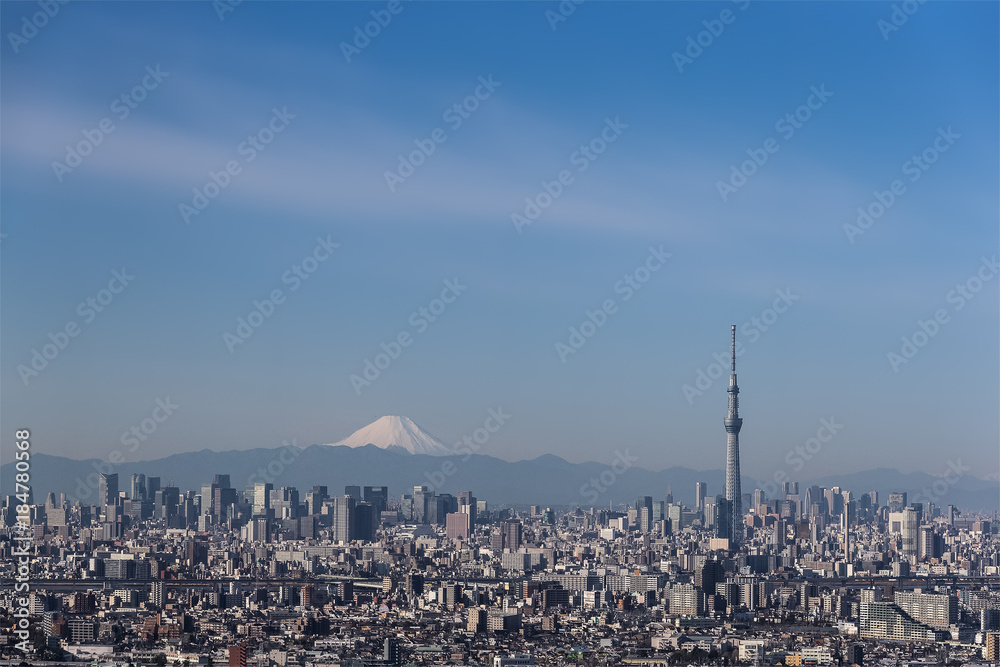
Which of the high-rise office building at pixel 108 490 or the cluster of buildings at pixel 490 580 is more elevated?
the high-rise office building at pixel 108 490

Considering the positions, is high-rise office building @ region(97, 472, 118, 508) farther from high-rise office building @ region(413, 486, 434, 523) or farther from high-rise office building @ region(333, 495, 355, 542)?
high-rise office building @ region(413, 486, 434, 523)

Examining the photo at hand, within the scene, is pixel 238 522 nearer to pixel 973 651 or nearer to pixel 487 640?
pixel 487 640

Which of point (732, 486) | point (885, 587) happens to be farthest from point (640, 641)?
point (732, 486)

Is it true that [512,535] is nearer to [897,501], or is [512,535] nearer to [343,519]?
[343,519]

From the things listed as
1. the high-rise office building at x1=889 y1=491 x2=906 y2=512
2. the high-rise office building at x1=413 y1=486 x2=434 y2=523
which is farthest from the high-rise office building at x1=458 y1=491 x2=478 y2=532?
the high-rise office building at x1=889 y1=491 x2=906 y2=512

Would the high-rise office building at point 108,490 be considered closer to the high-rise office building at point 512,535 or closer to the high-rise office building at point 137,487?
the high-rise office building at point 137,487

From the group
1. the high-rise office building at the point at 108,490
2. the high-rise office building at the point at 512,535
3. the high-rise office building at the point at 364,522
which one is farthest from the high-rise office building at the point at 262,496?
the high-rise office building at the point at 512,535
